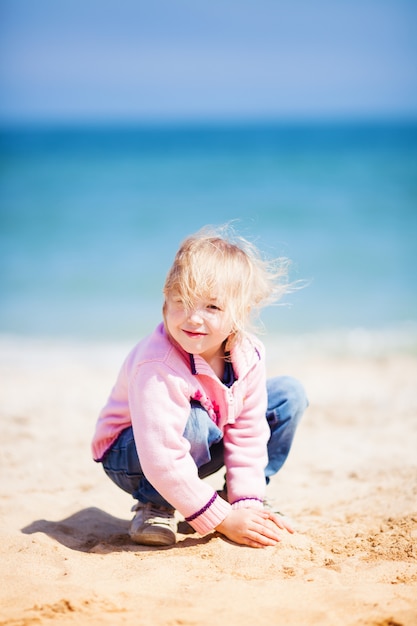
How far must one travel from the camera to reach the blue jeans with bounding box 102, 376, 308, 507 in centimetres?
264

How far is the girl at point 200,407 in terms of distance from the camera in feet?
8.32

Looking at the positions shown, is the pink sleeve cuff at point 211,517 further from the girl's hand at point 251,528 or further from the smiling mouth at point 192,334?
the smiling mouth at point 192,334

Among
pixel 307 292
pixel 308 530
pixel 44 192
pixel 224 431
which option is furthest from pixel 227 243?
pixel 44 192

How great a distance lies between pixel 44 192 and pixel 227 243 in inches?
592

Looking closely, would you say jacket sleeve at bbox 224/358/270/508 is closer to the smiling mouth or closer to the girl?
the girl

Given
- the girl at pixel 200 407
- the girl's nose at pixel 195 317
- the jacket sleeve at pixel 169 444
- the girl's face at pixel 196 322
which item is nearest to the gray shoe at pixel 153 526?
the girl at pixel 200 407

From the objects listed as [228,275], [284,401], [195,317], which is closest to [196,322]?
[195,317]

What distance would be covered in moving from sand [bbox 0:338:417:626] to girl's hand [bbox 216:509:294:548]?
4 cm

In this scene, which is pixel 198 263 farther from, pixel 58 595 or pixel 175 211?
pixel 175 211

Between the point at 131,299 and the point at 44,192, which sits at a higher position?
the point at 44,192

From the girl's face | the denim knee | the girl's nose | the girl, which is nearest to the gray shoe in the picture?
the girl

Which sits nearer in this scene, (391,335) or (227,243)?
(227,243)

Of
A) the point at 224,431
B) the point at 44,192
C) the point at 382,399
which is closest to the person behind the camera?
the point at 224,431

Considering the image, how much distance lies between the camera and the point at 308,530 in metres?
2.85
